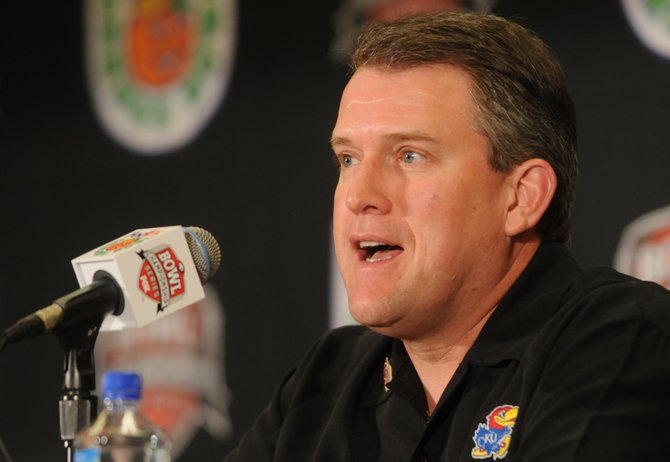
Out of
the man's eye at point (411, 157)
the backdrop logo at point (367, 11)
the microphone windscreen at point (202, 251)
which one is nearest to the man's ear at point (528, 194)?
the man's eye at point (411, 157)

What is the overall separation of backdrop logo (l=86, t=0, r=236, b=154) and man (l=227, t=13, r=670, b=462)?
1.76 m

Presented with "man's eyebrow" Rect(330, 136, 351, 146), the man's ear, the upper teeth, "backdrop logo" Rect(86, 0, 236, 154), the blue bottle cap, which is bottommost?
the blue bottle cap

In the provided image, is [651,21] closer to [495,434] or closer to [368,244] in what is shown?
[368,244]

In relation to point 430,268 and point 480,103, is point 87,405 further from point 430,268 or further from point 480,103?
point 480,103

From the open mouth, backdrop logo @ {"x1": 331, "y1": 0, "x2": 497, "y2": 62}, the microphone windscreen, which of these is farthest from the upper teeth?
backdrop logo @ {"x1": 331, "y1": 0, "x2": 497, "y2": 62}

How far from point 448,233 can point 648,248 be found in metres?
1.03

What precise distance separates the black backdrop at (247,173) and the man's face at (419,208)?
966 millimetres

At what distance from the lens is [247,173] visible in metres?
3.65

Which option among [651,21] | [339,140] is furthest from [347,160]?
[651,21]

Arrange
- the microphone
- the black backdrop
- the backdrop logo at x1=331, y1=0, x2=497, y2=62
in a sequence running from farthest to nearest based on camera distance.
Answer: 1. the backdrop logo at x1=331, y1=0, x2=497, y2=62
2. the black backdrop
3. the microphone

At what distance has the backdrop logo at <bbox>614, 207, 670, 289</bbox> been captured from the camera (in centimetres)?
268

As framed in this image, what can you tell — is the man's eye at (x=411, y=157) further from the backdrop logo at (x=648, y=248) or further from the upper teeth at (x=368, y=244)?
the backdrop logo at (x=648, y=248)

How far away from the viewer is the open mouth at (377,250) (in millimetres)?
1903

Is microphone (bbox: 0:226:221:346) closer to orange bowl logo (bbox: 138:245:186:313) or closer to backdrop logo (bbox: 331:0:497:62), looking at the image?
orange bowl logo (bbox: 138:245:186:313)
